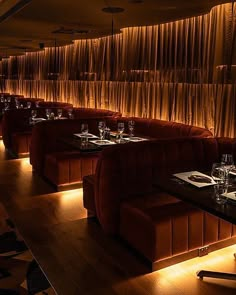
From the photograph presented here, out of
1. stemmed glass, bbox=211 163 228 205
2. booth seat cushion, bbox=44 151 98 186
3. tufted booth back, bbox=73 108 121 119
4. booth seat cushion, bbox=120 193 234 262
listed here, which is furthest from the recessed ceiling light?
stemmed glass, bbox=211 163 228 205

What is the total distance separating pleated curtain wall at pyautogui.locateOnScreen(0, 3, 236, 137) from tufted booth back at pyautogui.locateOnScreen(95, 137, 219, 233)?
1.47m

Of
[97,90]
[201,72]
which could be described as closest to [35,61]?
[97,90]

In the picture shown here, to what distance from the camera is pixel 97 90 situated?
9.05 m

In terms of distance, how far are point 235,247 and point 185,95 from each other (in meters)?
3.10

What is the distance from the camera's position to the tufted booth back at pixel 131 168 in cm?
340

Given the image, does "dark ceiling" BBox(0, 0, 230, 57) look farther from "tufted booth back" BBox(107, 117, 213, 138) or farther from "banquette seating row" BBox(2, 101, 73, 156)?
"banquette seating row" BBox(2, 101, 73, 156)

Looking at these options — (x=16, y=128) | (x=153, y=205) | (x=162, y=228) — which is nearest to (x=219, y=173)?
(x=162, y=228)

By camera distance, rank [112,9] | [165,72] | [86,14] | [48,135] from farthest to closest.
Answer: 1. [165,72]
2. [86,14]
3. [48,135]
4. [112,9]

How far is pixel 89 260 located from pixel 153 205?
80 cm

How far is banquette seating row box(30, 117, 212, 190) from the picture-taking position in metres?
5.11

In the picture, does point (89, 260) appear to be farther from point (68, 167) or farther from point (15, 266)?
point (68, 167)

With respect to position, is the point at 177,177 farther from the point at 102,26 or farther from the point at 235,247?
the point at 102,26

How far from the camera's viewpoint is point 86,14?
584cm

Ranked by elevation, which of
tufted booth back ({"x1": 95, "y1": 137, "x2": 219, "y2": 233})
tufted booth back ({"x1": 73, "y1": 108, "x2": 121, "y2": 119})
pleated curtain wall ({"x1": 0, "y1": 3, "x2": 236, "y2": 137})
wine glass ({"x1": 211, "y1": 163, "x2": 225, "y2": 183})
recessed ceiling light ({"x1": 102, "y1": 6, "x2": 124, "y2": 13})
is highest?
recessed ceiling light ({"x1": 102, "y1": 6, "x2": 124, "y2": 13})
